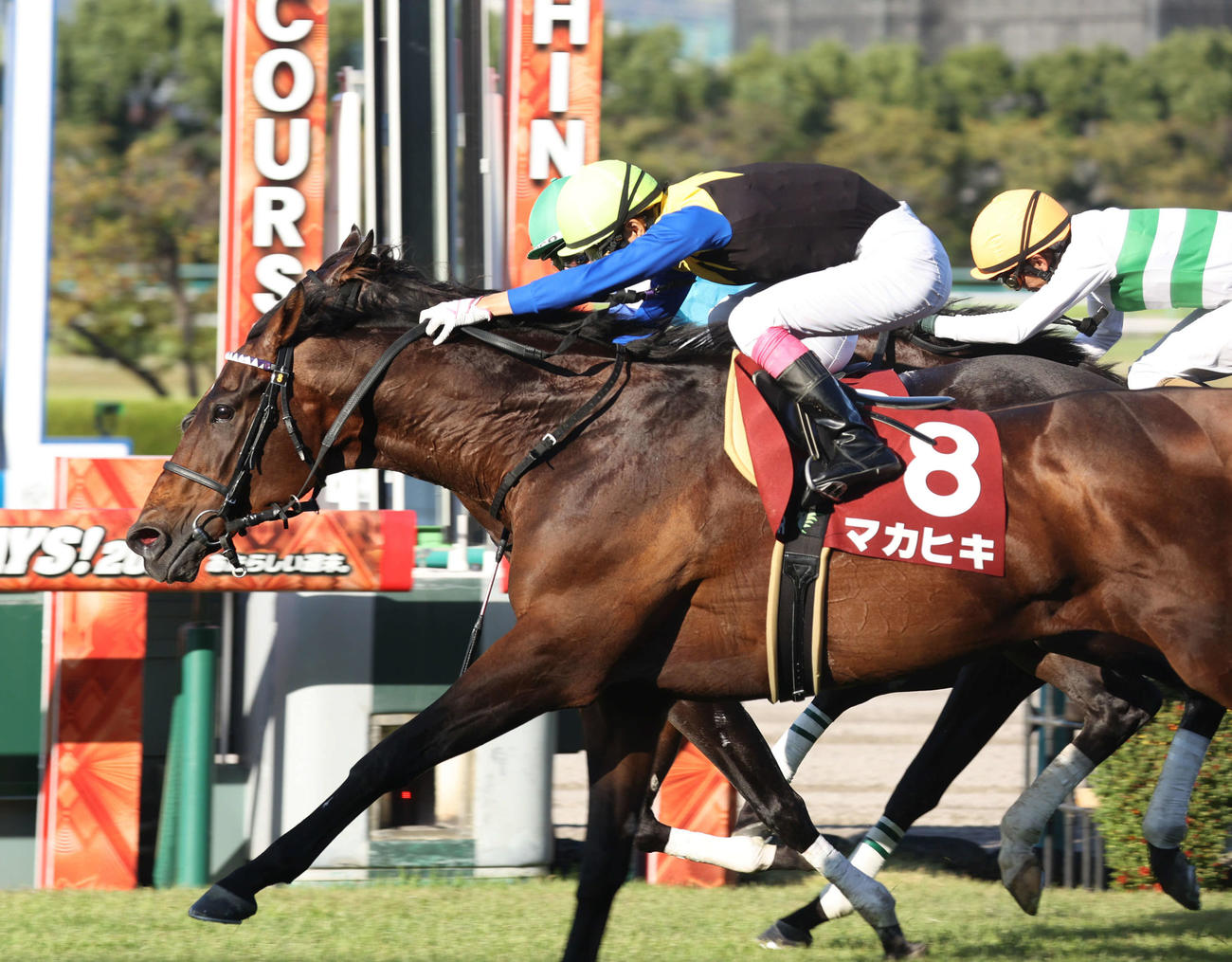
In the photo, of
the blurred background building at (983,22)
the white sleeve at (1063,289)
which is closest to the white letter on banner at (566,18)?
the white sleeve at (1063,289)

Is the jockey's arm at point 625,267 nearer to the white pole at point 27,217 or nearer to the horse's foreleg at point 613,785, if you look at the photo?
the horse's foreleg at point 613,785

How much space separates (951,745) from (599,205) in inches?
78.9

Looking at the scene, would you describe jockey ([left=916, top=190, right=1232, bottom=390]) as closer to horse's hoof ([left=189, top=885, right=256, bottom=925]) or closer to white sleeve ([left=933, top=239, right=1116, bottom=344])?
white sleeve ([left=933, top=239, right=1116, bottom=344])

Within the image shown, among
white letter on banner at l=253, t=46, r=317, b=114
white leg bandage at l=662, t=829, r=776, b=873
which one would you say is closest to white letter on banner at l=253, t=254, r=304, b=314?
white letter on banner at l=253, t=46, r=317, b=114

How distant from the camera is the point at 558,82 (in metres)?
7.30

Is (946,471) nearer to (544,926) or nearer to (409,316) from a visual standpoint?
(409,316)

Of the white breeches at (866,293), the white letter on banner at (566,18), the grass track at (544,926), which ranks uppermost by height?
the white letter on banner at (566,18)

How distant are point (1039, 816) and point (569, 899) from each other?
1552 mm

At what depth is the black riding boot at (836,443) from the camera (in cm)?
377

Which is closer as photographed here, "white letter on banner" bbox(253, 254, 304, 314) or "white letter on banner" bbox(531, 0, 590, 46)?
Answer: "white letter on banner" bbox(253, 254, 304, 314)

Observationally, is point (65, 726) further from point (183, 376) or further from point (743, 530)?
point (183, 376)

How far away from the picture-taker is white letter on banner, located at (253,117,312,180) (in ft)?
21.6

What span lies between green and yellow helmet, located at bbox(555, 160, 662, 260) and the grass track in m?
1.93

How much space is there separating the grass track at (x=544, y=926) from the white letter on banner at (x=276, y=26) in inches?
129
